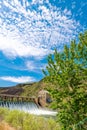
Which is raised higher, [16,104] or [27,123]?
[16,104]

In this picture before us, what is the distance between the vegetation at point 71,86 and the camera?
1841 cm

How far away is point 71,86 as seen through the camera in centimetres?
1930

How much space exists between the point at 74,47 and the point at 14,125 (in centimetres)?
724

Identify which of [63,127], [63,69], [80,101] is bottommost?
[63,127]

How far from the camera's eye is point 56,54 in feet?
70.7

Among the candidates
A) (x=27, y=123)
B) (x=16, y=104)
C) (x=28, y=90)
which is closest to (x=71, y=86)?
(x=27, y=123)

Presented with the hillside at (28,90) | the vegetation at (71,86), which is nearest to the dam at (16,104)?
the vegetation at (71,86)

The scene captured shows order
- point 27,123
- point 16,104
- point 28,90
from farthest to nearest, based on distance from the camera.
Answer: point 28,90, point 16,104, point 27,123

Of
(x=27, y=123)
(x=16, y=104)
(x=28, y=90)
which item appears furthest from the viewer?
(x=28, y=90)

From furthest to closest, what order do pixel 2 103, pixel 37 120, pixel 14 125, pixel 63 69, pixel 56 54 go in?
1. pixel 2 103
2. pixel 56 54
3. pixel 63 69
4. pixel 37 120
5. pixel 14 125

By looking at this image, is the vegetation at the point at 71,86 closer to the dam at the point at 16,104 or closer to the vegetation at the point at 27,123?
the vegetation at the point at 27,123

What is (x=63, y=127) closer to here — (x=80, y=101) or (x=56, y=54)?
(x=80, y=101)

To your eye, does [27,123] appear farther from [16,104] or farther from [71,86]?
[16,104]

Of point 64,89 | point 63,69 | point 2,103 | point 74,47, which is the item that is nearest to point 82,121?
point 64,89
